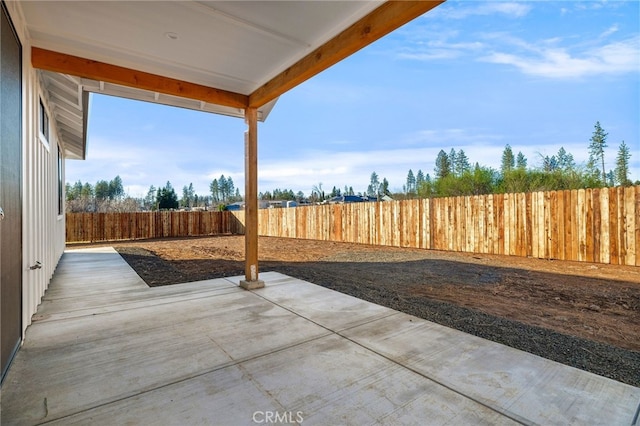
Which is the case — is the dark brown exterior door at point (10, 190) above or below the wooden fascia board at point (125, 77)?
below

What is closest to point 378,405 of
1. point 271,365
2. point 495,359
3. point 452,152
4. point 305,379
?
point 305,379

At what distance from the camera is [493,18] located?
31.1 feet

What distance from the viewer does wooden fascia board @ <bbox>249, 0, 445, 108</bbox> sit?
2.19 m

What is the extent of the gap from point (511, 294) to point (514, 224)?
438 cm

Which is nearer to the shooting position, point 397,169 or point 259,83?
point 259,83

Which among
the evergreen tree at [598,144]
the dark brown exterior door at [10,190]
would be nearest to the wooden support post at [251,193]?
the dark brown exterior door at [10,190]

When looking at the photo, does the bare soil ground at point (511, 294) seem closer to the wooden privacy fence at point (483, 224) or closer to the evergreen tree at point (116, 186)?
the wooden privacy fence at point (483, 224)

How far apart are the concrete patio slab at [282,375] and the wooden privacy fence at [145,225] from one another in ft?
42.2

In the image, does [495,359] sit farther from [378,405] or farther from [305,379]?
[305,379]

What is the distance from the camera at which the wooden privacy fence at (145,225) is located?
1352 cm

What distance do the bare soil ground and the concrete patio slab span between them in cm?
46

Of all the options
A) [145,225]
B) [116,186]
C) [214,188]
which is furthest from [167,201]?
[214,188]

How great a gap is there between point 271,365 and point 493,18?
470 inches

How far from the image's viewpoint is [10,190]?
2.07 m
